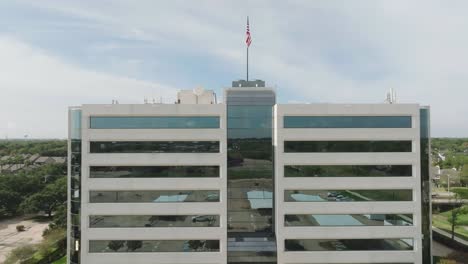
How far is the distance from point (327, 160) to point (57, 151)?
601 ft

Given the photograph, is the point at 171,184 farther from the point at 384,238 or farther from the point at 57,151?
the point at 57,151

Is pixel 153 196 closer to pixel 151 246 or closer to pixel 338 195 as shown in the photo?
pixel 151 246

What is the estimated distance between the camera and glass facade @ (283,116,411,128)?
3288cm

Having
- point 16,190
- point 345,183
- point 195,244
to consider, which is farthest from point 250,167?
point 16,190

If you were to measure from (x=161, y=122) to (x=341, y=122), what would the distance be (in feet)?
60.8

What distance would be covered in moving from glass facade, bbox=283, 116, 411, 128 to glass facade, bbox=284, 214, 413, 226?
918cm

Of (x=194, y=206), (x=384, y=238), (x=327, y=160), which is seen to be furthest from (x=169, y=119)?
(x=384, y=238)

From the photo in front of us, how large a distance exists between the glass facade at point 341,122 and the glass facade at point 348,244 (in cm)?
1173

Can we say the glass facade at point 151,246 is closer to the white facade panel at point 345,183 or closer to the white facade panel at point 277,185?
the white facade panel at point 277,185

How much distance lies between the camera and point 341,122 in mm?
32875

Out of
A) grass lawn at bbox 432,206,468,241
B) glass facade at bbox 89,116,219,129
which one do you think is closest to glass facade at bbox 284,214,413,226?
glass facade at bbox 89,116,219,129

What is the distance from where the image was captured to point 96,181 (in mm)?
32656

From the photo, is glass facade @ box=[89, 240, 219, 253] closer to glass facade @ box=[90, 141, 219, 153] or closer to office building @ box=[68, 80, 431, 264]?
office building @ box=[68, 80, 431, 264]

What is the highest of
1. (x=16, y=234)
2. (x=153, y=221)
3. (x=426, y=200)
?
(x=426, y=200)
